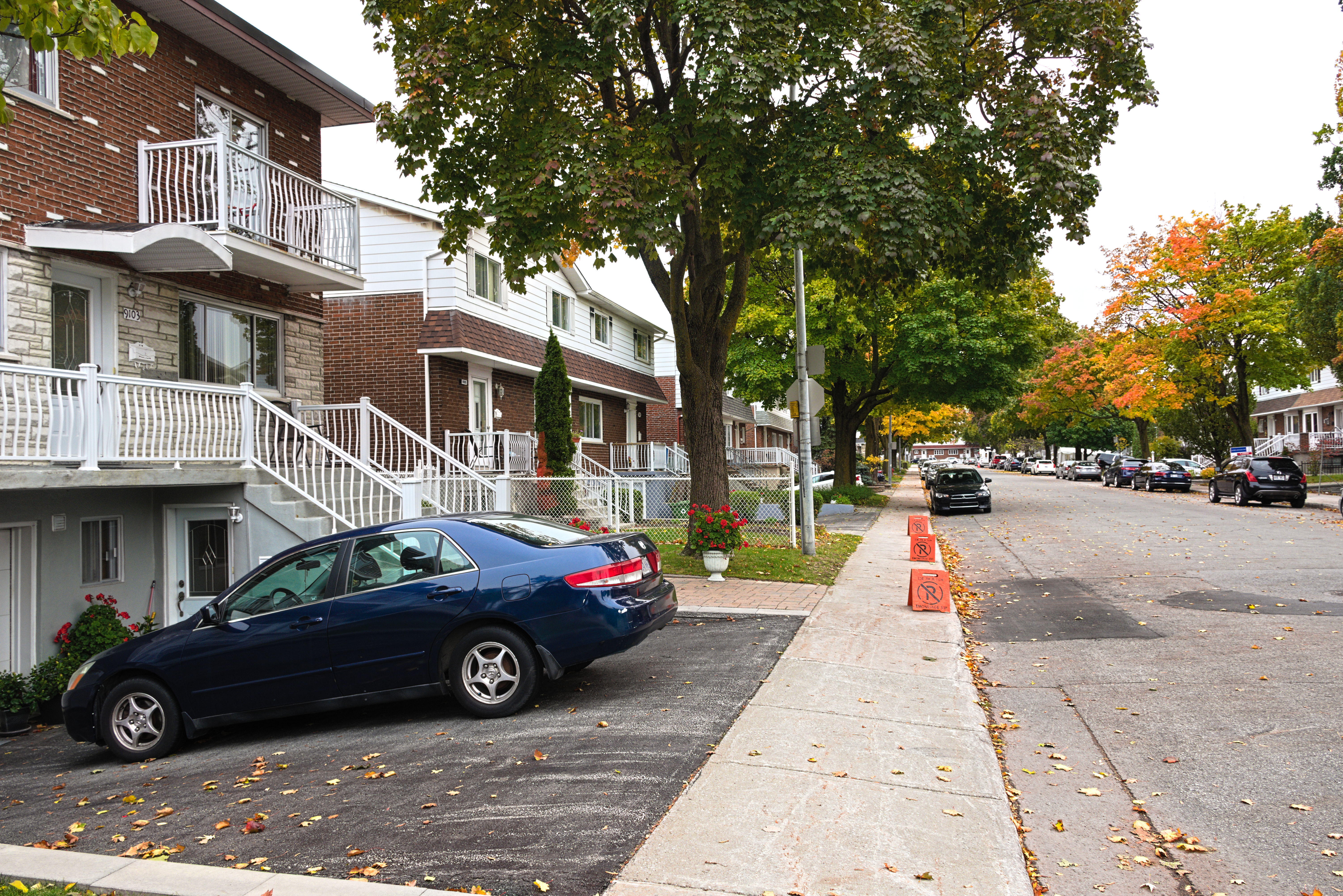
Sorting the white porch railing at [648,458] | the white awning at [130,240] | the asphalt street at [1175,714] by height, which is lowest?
the asphalt street at [1175,714]

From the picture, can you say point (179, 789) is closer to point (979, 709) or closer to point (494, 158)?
point (979, 709)

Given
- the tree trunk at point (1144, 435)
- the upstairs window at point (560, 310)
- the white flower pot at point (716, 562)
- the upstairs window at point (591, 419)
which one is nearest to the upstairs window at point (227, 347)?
the white flower pot at point (716, 562)

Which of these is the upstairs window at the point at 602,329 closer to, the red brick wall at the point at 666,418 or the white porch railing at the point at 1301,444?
the red brick wall at the point at 666,418

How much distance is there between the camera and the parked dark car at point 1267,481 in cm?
2645

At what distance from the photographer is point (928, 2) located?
1155 centimetres

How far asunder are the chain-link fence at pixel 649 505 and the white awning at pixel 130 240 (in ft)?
22.6

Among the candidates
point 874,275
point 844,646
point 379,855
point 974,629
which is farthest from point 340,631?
point 874,275

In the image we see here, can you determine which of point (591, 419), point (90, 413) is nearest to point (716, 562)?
point (90, 413)

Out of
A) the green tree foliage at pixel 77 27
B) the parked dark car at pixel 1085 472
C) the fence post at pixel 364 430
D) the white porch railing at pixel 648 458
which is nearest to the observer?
the green tree foliage at pixel 77 27

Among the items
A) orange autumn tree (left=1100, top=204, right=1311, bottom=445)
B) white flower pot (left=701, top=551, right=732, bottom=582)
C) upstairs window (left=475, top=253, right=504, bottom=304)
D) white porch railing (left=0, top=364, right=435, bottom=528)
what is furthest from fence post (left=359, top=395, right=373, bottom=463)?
orange autumn tree (left=1100, top=204, right=1311, bottom=445)

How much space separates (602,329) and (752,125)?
15.8 m

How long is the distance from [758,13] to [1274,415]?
65.1 metres

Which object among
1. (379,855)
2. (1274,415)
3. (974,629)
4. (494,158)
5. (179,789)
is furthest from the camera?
(1274,415)

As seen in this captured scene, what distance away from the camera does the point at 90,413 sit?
9.02 metres
